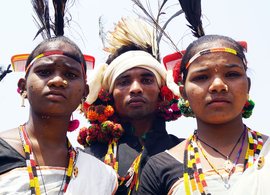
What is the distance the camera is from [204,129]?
398 centimetres

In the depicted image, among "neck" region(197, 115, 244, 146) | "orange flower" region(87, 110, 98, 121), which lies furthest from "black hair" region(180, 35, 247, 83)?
"orange flower" region(87, 110, 98, 121)

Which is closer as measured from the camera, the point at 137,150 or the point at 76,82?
the point at 76,82

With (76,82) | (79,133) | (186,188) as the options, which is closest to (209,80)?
(186,188)

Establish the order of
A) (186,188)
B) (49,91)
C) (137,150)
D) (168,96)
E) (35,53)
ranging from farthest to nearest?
(168,96) → (137,150) → (35,53) → (49,91) → (186,188)

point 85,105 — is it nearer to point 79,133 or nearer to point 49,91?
point 79,133

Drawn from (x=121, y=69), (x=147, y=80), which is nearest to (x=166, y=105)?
(x=147, y=80)

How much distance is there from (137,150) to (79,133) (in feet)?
2.61

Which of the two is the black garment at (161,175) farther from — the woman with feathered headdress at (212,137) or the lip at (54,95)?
the lip at (54,95)

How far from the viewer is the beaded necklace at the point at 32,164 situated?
3.74 m

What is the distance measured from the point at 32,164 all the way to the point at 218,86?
1.58 metres

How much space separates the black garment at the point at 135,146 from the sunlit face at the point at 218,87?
120 cm

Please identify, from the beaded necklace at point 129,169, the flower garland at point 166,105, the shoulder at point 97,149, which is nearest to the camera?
the beaded necklace at point 129,169

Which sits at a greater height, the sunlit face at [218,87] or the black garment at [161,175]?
the sunlit face at [218,87]

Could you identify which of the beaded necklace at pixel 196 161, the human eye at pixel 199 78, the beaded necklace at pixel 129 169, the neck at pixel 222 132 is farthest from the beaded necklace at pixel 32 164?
the human eye at pixel 199 78
